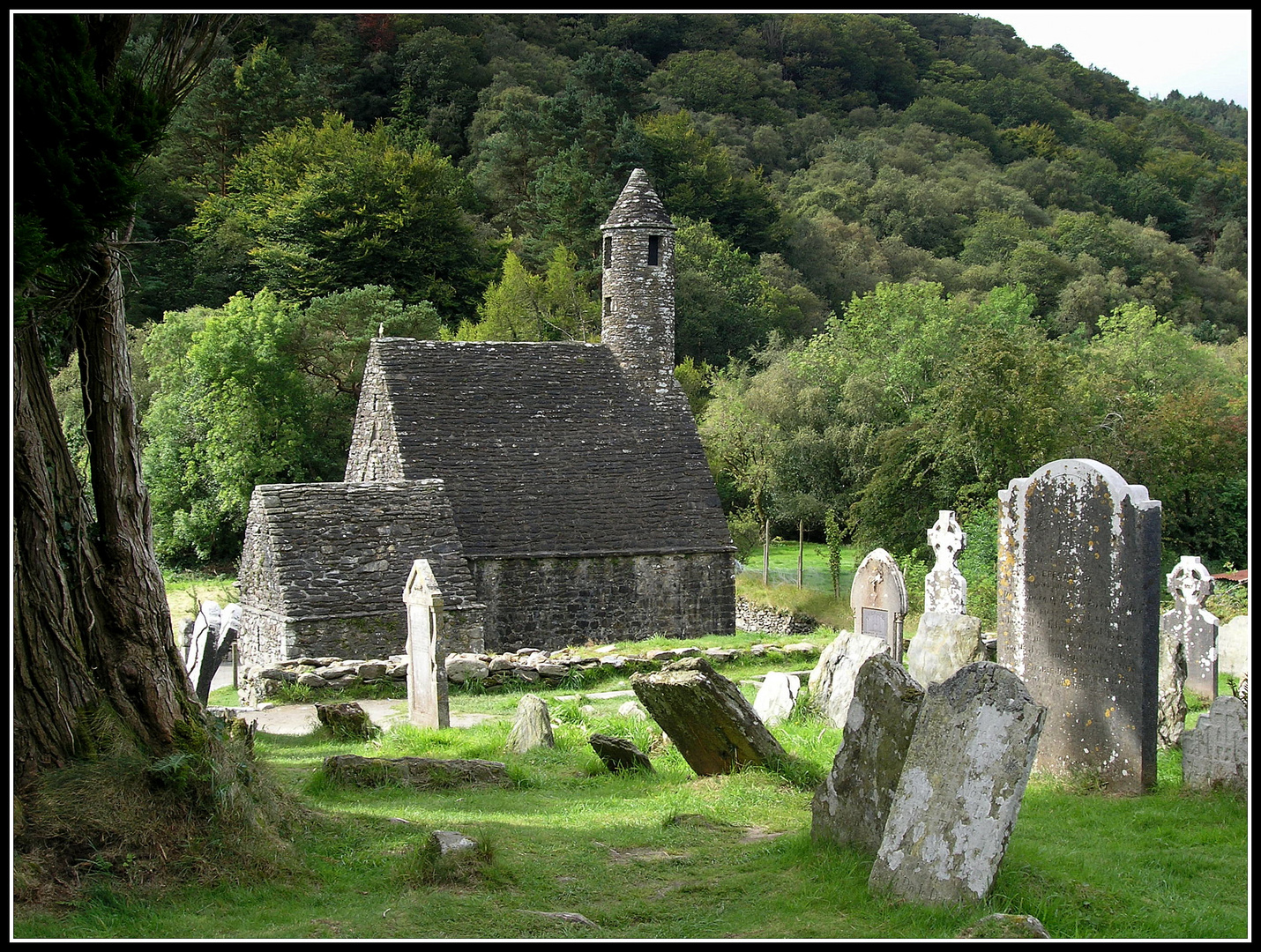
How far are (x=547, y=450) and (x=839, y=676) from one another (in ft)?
44.0

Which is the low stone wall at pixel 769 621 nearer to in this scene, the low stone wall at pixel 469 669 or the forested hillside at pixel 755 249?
the forested hillside at pixel 755 249

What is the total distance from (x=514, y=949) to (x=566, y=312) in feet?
131

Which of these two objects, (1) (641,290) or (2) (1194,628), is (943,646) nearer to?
(2) (1194,628)

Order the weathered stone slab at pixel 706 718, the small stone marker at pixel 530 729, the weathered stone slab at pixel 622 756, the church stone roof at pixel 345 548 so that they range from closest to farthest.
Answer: the weathered stone slab at pixel 706 718
the weathered stone slab at pixel 622 756
the small stone marker at pixel 530 729
the church stone roof at pixel 345 548

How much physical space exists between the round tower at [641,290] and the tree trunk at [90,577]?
1908cm

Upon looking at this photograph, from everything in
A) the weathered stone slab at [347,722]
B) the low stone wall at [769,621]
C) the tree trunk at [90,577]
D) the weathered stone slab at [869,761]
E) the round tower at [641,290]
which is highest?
the round tower at [641,290]

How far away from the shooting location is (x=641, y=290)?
2586 centimetres

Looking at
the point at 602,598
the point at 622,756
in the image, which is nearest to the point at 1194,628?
the point at 622,756

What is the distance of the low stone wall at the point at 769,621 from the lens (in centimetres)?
2914

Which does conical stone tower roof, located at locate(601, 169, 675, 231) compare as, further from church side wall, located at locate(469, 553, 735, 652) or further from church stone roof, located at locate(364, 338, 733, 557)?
church side wall, located at locate(469, 553, 735, 652)

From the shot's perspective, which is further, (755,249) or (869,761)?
(755,249)

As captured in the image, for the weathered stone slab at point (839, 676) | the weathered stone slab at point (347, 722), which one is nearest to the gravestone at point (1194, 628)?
the weathered stone slab at point (839, 676)

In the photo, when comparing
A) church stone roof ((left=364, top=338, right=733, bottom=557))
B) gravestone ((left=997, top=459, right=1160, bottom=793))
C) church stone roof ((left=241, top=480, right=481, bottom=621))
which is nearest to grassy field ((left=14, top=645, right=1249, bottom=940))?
gravestone ((left=997, top=459, right=1160, bottom=793))

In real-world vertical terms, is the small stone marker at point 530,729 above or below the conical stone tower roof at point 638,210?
below
